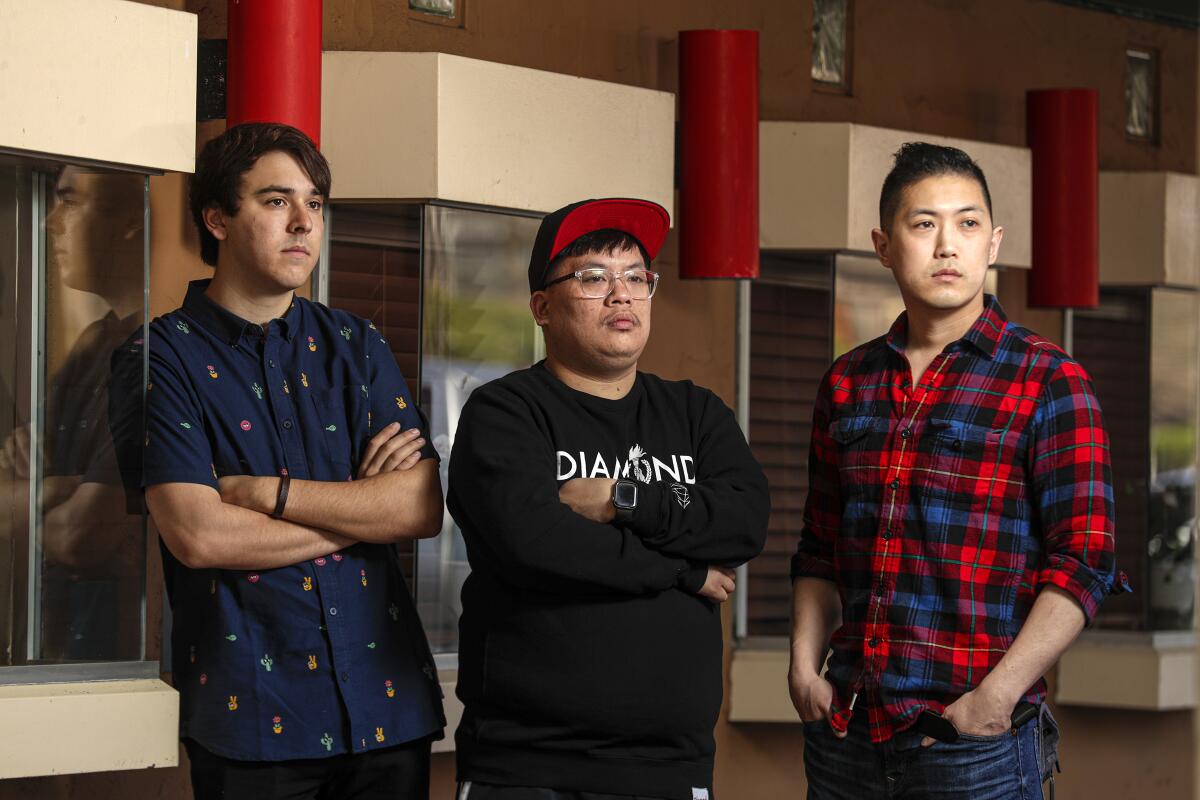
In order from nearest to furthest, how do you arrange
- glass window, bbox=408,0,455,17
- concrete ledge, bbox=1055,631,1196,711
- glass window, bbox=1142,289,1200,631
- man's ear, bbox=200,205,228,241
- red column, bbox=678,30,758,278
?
man's ear, bbox=200,205,228,241 → glass window, bbox=408,0,455,17 → red column, bbox=678,30,758,278 → concrete ledge, bbox=1055,631,1196,711 → glass window, bbox=1142,289,1200,631

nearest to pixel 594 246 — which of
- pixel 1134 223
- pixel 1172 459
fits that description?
pixel 1134 223

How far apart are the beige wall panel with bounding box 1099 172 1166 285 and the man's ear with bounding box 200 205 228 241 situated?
12.9 feet

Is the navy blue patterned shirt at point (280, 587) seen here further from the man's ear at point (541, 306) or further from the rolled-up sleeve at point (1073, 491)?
the rolled-up sleeve at point (1073, 491)

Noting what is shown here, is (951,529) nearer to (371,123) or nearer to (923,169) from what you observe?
(923,169)

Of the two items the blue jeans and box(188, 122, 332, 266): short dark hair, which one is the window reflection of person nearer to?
box(188, 122, 332, 266): short dark hair

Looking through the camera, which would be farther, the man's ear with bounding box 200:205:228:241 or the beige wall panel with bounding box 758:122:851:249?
the beige wall panel with bounding box 758:122:851:249

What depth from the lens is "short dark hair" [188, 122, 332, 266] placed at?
2.94 m

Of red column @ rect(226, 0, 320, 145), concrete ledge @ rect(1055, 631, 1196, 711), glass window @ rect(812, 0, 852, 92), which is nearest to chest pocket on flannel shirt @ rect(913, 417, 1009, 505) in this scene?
red column @ rect(226, 0, 320, 145)

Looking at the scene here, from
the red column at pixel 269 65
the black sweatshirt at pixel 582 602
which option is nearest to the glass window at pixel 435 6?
the red column at pixel 269 65

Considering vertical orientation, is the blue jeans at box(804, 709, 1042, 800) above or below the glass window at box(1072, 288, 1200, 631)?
below

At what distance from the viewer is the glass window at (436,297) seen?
4219 millimetres

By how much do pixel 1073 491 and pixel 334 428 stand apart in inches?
51.9

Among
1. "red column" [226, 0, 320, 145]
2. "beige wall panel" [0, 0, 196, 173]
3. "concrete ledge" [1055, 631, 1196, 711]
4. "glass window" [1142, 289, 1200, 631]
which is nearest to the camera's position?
"beige wall panel" [0, 0, 196, 173]

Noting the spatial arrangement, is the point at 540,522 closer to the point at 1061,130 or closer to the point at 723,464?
the point at 723,464
